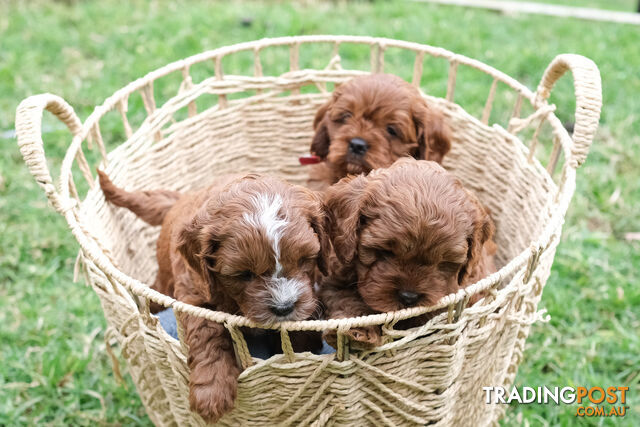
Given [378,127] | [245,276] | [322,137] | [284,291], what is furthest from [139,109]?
[284,291]

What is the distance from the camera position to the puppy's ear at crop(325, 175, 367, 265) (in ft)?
8.79

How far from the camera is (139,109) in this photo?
6.06 meters

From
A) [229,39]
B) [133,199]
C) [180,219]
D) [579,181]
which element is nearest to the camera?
[180,219]

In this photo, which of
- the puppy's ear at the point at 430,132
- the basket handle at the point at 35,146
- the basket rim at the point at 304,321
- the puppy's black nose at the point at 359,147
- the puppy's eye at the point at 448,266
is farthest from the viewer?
the puppy's ear at the point at 430,132

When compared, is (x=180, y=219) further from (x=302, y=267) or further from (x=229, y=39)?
(x=229, y=39)

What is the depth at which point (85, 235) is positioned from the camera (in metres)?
2.89

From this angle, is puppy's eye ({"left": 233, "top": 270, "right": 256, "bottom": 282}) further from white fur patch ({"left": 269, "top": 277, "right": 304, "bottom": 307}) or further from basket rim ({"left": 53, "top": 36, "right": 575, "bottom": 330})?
basket rim ({"left": 53, "top": 36, "right": 575, "bottom": 330})

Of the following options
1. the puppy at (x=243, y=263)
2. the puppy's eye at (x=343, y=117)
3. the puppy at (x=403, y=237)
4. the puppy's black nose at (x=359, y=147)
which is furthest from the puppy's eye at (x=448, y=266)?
the puppy's eye at (x=343, y=117)

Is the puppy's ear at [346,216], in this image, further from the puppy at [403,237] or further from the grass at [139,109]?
the grass at [139,109]

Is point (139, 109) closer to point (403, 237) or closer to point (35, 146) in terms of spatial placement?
point (35, 146)

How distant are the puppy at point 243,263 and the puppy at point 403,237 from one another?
0.14m

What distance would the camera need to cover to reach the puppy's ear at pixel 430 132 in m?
3.69

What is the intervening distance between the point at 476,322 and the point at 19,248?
3719mm

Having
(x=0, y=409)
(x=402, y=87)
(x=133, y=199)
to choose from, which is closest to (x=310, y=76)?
(x=402, y=87)
